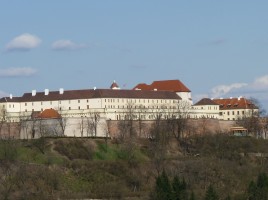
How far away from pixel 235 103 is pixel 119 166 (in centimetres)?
5576

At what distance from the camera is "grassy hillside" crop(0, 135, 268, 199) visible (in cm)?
5056

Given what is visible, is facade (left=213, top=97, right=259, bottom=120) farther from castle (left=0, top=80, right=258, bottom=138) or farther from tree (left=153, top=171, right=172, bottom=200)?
tree (left=153, top=171, right=172, bottom=200)

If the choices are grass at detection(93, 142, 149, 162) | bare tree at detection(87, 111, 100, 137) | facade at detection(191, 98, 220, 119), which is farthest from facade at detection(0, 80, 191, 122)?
→ grass at detection(93, 142, 149, 162)

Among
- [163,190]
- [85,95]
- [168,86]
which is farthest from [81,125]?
[163,190]

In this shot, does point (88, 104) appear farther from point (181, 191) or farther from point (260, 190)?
point (260, 190)

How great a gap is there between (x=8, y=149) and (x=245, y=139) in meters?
23.3

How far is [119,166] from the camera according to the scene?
57.8 m

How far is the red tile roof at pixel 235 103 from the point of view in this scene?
11006 centimetres

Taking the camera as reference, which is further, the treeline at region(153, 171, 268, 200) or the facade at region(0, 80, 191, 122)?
the facade at region(0, 80, 191, 122)

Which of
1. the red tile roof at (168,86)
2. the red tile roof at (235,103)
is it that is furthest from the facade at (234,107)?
the red tile roof at (168,86)

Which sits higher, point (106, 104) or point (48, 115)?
point (106, 104)

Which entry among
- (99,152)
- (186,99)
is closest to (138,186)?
(99,152)

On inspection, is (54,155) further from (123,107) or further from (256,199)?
(123,107)

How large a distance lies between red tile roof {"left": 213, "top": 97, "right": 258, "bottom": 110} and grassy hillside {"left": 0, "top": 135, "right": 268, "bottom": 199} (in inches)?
1479
